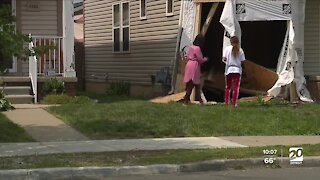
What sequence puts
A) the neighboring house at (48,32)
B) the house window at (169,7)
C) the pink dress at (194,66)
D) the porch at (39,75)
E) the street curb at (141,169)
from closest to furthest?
the street curb at (141,169), the pink dress at (194,66), the porch at (39,75), the neighboring house at (48,32), the house window at (169,7)

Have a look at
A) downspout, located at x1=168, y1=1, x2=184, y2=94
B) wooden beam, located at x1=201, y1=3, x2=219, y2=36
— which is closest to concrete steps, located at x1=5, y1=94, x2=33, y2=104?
downspout, located at x1=168, y1=1, x2=184, y2=94

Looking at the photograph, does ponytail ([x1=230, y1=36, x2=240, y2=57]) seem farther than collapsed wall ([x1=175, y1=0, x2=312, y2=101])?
No

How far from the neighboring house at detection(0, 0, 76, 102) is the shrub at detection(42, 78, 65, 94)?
262 mm

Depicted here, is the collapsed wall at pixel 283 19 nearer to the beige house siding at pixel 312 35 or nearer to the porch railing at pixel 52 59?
the beige house siding at pixel 312 35

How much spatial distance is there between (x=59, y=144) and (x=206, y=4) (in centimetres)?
867

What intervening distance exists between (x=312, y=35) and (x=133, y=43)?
712cm

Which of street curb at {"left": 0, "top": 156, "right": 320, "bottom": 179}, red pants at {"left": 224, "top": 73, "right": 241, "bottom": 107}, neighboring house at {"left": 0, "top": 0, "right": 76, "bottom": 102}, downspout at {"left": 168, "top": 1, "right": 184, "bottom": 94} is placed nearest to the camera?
street curb at {"left": 0, "top": 156, "right": 320, "bottom": 179}

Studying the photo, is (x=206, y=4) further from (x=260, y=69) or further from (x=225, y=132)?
(x=225, y=132)

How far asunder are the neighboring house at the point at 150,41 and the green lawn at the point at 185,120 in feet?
12.3

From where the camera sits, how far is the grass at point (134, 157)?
9273mm

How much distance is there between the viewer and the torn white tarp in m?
16.9

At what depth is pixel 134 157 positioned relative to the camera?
32.8 feet

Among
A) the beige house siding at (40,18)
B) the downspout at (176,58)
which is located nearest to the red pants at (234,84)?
the downspout at (176,58)

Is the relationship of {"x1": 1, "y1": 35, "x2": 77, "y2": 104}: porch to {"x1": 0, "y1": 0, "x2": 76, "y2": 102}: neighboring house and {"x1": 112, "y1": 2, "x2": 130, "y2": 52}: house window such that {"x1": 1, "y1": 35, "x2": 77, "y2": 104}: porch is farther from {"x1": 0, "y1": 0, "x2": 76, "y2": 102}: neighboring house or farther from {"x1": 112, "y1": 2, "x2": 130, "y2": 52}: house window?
{"x1": 112, "y1": 2, "x2": 130, "y2": 52}: house window
